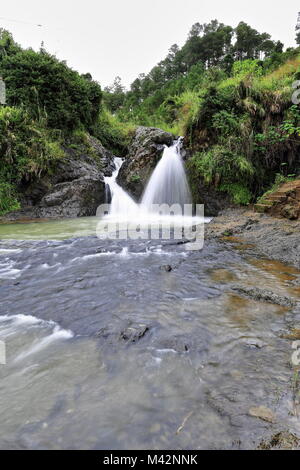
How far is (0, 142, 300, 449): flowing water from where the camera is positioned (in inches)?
50.1

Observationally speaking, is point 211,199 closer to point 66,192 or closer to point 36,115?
point 66,192

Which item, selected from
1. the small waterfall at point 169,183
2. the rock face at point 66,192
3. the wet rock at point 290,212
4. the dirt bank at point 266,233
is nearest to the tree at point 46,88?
the rock face at point 66,192

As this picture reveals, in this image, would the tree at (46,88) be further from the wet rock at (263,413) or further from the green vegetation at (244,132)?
the wet rock at (263,413)

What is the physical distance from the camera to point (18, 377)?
1660 mm

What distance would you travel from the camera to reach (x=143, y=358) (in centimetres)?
180

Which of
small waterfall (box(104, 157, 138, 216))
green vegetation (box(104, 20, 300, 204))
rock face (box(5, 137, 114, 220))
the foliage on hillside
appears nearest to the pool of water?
green vegetation (box(104, 20, 300, 204))

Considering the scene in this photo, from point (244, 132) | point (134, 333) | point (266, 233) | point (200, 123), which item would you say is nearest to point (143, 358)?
point (134, 333)

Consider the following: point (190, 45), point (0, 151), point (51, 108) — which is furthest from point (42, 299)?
point (190, 45)

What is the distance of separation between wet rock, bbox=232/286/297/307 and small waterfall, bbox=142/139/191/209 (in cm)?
646

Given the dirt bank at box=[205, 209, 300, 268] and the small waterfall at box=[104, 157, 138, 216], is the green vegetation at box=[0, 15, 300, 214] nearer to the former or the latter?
the small waterfall at box=[104, 157, 138, 216]

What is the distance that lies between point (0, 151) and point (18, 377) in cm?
858

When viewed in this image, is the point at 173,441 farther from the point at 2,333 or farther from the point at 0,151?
the point at 0,151

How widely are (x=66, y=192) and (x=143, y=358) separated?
8.23m

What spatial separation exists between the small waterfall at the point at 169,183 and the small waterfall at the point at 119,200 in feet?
1.78
